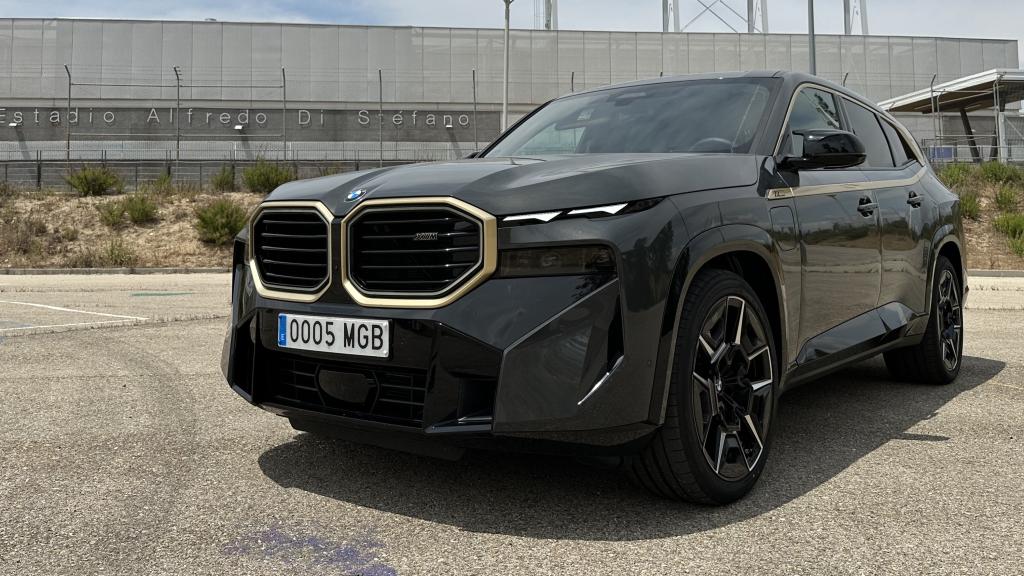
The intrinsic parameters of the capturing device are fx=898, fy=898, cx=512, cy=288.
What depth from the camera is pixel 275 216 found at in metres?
3.43

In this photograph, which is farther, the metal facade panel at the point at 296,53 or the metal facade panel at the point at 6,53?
the metal facade panel at the point at 296,53

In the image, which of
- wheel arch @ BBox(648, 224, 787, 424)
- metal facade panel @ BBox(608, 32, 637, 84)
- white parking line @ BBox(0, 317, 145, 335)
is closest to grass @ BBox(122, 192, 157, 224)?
white parking line @ BBox(0, 317, 145, 335)

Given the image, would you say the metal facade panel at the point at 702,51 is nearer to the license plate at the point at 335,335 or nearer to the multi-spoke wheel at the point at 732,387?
the multi-spoke wheel at the point at 732,387

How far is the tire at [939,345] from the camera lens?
5430mm

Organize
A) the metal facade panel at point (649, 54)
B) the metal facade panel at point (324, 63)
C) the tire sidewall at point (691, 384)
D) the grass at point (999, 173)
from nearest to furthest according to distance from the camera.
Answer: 1. the tire sidewall at point (691, 384)
2. the grass at point (999, 173)
3. the metal facade panel at point (324, 63)
4. the metal facade panel at point (649, 54)

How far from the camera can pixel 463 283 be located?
285cm

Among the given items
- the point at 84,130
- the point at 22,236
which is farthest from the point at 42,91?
the point at 22,236

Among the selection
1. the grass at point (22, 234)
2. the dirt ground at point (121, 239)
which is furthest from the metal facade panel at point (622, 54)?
the grass at point (22, 234)

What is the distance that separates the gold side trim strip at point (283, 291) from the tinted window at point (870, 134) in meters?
2.99

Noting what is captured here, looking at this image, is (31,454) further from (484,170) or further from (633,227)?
(633,227)

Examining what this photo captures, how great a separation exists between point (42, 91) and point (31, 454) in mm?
49359

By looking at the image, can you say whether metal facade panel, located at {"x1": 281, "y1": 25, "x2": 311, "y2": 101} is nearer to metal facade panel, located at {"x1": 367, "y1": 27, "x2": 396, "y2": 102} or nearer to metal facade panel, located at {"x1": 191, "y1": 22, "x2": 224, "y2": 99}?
metal facade panel, located at {"x1": 367, "y1": 27, "x2": 396, "y2": 102}

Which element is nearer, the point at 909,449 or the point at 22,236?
the point at 909,449

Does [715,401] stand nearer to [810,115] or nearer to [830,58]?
[810,115]
